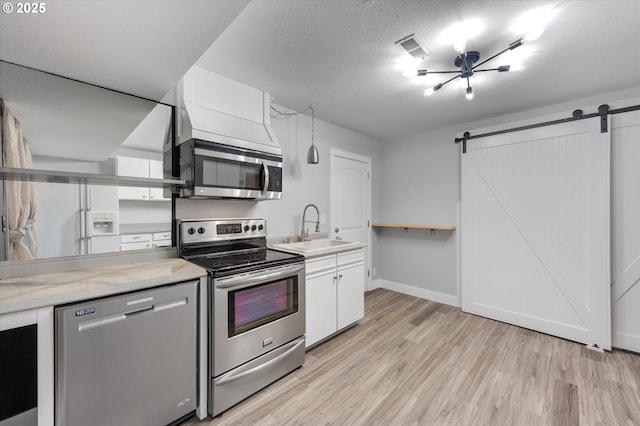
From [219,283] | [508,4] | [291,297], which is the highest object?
[508,4]

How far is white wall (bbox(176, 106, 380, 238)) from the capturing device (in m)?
2.35

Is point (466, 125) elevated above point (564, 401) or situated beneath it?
elevated above

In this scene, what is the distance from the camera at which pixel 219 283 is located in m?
1.63

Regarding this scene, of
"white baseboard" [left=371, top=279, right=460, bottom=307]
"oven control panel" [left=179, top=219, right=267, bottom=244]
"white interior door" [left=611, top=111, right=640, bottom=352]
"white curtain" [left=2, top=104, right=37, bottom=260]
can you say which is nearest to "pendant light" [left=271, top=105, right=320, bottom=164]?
"oven control panel" [left=179, top=219, right=267, bottom=244]

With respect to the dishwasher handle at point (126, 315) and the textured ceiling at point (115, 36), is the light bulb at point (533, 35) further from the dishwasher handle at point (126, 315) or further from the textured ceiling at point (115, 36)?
the dishwasher handle at point (126, 315)

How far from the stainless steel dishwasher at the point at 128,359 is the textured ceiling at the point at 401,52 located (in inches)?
66.2

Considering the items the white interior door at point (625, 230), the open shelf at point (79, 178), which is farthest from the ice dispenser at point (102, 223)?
the white interior door at point (625, 230)

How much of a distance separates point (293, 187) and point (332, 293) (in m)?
1.28

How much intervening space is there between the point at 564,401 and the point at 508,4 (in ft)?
8.48

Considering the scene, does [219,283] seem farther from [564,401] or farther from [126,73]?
[564,401]

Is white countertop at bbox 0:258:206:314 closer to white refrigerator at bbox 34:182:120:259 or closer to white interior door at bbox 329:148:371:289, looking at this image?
white refrigerator at bbox 34:182:120:259

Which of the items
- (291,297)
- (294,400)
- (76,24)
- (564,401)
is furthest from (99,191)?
(564,401)

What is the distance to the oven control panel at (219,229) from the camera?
6.79 feet

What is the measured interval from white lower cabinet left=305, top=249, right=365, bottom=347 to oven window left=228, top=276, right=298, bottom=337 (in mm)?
254
